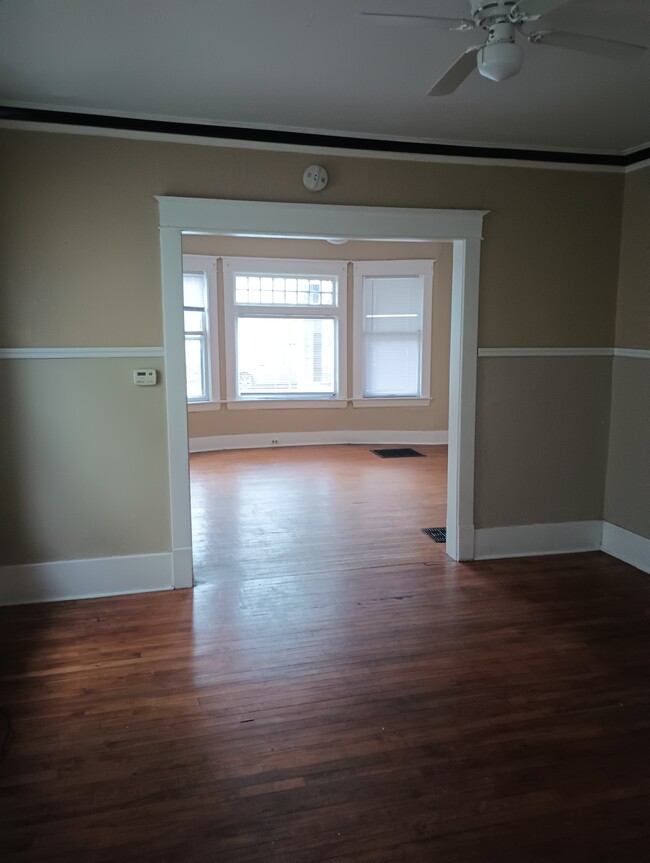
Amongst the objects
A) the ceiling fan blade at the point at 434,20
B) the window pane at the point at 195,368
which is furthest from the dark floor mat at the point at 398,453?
the ceiling fan blade at the point at 434,20

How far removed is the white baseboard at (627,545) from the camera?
3.94 meters

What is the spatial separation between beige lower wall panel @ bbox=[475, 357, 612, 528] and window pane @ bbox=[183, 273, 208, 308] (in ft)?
14.4

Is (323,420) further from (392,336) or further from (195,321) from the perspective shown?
(195,321)

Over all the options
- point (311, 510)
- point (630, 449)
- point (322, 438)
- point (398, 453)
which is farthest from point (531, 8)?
Result: point (322, 438)

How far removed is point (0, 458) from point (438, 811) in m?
2.70

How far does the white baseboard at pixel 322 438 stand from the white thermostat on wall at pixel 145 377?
170 inches

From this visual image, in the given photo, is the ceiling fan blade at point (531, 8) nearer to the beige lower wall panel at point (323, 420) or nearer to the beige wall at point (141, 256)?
the beige wall at point (141, 256)

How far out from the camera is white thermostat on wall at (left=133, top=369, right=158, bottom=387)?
11.4 ft

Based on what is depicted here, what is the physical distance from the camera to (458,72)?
2.19 metres

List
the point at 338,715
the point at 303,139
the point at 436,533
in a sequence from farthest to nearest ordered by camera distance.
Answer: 1. the point at 436,533
2. the point at 303,139
3. the point at 338,715

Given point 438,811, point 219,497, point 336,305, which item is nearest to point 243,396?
point 336,305

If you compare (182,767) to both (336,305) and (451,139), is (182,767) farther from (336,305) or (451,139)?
(336,305)

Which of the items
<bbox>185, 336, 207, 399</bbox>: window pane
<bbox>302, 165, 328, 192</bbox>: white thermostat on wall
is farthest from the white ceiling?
<bbox>185, 336, 207, 399</bbox>: window pane

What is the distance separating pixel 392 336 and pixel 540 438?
413 cm
